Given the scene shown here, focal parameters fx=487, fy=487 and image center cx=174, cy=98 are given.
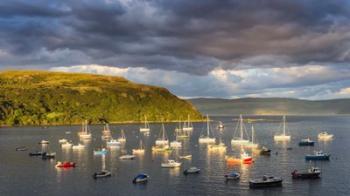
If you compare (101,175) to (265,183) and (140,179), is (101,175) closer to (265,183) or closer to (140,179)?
(140,179)

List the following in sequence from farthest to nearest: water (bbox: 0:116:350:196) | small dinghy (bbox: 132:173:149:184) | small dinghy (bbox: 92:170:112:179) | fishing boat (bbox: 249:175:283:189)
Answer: small dinghy (bbox: 92:170:112:179), small dinghy (bbox: 132:173:149:184), fishing boat (bbox: 249:175:283:189), water (bbox: 0:116:350:196)

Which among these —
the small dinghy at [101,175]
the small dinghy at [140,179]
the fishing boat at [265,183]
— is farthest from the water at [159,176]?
the fishing boat at [265,183]

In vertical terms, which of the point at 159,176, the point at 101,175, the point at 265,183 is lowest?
the point at 159,176

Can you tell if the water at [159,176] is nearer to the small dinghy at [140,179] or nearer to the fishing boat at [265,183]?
the small dinghy at [140,179]

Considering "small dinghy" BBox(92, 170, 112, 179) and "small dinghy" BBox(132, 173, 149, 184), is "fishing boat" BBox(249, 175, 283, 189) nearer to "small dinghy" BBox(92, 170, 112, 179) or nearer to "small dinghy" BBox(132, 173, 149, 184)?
"small dinghy" BBox(132, 173, 149, 184)

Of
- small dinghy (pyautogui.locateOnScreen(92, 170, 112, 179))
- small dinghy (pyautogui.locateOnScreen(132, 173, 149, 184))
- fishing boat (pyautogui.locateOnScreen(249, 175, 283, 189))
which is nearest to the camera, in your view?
fishing boat (pyautogui.locateOnScreen(249, 175, 283, 189))

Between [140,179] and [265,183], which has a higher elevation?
[265,183]

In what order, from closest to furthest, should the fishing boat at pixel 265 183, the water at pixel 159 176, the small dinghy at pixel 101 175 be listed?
the water at pixel 159 176 < the fishing boat at pixel 265 183 < the small dinghy at pixel 101 175

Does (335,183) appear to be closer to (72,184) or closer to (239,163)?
(239,163)

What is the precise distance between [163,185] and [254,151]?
8156 centimetres

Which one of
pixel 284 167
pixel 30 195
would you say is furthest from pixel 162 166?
pixel 30 195

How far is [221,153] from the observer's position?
594ft

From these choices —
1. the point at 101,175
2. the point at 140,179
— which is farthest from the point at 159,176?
the point at 101,175

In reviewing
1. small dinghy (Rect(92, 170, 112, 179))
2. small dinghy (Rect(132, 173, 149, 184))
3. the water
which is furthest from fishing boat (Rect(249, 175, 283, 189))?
small dinghy (Rect(92, 170, 112, 179))
